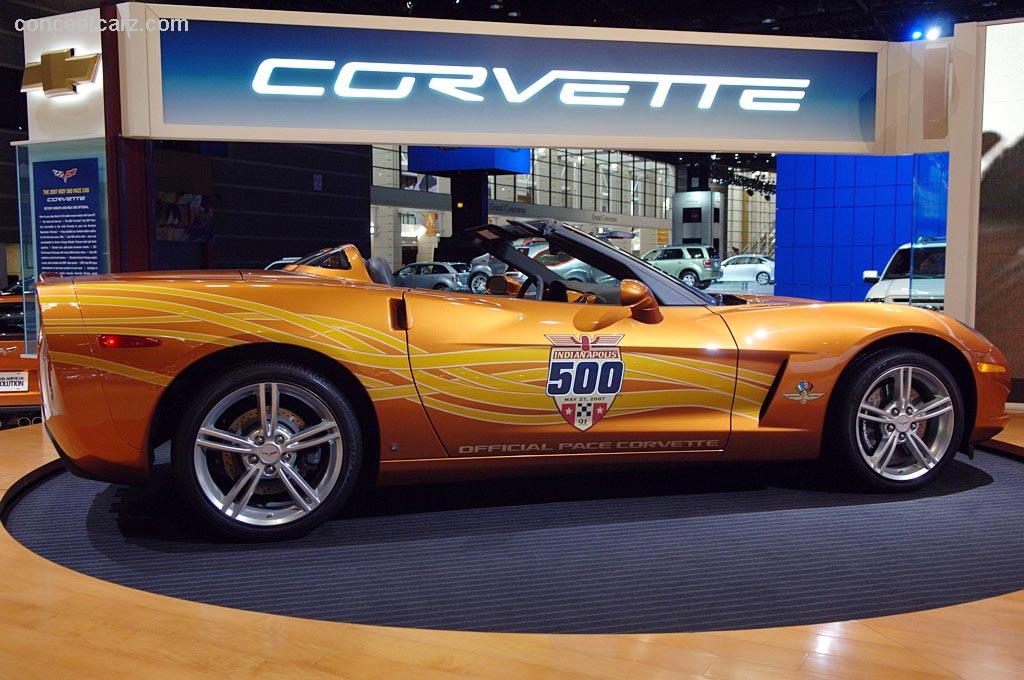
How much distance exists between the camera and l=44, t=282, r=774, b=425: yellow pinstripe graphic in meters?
2.89

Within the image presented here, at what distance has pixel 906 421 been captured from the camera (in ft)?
11.8

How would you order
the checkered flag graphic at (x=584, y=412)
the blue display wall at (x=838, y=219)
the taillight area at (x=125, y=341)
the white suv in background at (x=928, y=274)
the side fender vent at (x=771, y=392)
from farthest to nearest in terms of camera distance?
the blue display wall at (x=838, y=219)
the white suv in background at (x=928, y=274)
the side fender vent at (x=771, y=392)
the checkered flag graphic at (x=584, y=412)
the taillight area at (x=125, y=341)

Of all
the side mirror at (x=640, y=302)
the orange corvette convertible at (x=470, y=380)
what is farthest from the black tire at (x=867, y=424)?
the side mirror at (x=640, y=302)

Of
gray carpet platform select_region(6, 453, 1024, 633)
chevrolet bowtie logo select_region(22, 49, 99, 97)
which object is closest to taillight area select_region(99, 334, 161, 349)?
gray carpet platform select_region(6, 453, 1024, 633)

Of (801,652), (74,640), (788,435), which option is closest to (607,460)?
(788,435)

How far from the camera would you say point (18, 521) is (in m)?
3.23

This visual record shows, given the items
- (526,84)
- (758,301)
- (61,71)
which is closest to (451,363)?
(758,301)

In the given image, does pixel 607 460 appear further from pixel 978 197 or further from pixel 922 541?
pixel 978 197

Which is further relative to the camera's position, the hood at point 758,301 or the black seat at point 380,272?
the hood at point 758,301

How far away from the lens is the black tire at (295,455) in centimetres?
288

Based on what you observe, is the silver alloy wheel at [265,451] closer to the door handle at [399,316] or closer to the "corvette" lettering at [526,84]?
the door handle at [399,316]

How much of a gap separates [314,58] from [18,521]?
3264 millimetres

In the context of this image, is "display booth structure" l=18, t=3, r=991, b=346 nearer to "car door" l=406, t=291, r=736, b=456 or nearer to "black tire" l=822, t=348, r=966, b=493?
"black tire" l=822, t=348, r=966, b=493

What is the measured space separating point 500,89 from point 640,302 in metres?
2.71
